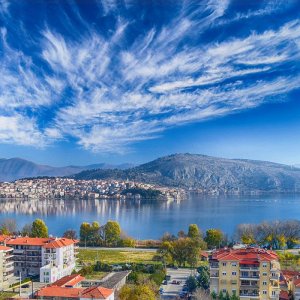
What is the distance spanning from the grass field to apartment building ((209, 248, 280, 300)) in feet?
16.2

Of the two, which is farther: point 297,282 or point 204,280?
point 204,280

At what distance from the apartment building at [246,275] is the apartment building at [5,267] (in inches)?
218

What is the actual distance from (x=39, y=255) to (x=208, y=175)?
102 meters

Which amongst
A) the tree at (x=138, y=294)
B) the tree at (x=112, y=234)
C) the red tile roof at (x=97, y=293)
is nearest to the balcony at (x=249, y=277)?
the tree at (x=138, y=294)

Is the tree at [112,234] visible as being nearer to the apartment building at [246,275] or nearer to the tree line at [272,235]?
the tree line at [272,235]

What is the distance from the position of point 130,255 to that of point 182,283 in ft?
15.6

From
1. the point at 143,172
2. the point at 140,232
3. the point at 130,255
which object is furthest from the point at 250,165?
the point at 130,255

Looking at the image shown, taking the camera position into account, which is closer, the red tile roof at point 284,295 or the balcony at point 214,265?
the red tile roof at point 284,295

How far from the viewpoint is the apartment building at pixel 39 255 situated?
41.6 ft

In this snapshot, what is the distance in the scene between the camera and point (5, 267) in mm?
11945

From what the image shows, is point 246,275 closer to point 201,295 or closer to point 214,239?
point 201,295

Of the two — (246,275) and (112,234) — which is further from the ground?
(112,234)

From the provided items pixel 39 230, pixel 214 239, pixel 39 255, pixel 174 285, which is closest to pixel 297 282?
pixel 174 285

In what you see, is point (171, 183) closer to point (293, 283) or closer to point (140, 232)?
point (140, 232)
